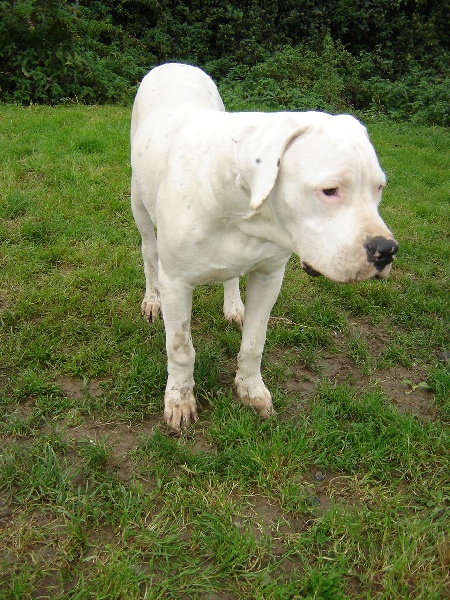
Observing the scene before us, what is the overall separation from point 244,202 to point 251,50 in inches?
446

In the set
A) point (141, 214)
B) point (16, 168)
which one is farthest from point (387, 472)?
point (16, 168)

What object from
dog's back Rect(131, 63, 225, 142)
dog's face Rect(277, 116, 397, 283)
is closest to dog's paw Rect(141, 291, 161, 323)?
dog's back Rect(131, 63, 225, 142)

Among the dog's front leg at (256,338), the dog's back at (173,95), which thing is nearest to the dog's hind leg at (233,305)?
the dog's front leg at (256,338)

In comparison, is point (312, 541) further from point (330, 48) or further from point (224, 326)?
point (330, 48)

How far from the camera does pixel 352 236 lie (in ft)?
7.04

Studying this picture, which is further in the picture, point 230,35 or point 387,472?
point 230,35

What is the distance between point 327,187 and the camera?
2121mm

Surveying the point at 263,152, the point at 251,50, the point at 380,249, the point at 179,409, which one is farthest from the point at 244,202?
the point at 251,50

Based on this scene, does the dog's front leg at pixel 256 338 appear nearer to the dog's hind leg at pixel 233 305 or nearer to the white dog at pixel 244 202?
the white dog at pixel 244 202

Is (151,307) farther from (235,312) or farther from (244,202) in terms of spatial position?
(244,202)

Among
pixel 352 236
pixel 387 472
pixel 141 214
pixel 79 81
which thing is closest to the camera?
pixel 352 236

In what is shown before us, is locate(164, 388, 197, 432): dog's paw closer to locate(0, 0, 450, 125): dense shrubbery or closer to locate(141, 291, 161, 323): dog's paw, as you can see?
locate(141, 291, 161, 323): dog's paw

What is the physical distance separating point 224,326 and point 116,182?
8.29ft

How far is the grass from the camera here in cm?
236
